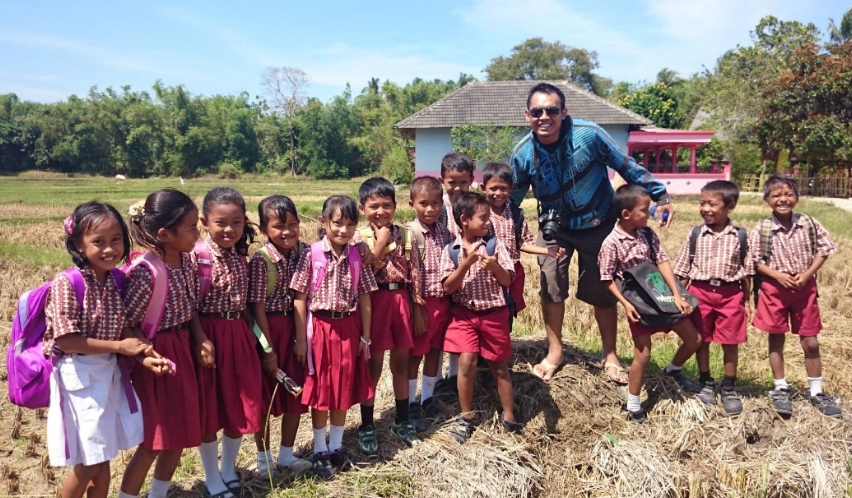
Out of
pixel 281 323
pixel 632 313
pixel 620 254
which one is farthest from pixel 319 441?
pixel 620 254

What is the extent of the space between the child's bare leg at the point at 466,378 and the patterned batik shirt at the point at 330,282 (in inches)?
31.4

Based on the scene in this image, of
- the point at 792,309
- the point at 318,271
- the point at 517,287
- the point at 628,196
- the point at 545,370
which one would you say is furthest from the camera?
the point at 545,370

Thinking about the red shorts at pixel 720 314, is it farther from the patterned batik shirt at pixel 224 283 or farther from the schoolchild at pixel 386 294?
the patterned batik shirt at pixel 224 283

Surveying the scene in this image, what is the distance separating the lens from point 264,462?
10.9 ft

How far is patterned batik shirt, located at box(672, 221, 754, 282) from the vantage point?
3.83 metres

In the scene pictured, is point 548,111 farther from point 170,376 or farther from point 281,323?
point 170,376

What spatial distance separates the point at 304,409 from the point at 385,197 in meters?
1.30

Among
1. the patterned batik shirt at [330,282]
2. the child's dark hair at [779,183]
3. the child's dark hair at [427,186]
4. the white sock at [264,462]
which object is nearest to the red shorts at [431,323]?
the patterned batik shirt at [330,282]

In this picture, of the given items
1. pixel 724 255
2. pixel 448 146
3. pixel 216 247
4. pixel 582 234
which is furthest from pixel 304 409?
pixel 448 146

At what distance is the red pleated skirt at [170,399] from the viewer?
2.72 meters

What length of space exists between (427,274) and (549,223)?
3.64 feet

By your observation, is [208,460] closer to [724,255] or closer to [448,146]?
[724,255]

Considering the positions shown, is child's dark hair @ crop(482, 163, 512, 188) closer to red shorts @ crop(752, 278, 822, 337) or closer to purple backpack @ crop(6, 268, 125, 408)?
red shorts @ crop(752, 278, 822, 337)

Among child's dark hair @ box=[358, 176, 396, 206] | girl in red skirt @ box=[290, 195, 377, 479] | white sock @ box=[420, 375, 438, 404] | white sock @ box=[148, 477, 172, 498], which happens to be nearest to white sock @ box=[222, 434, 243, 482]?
white sock @ box=[148, 477, 172, 498]
